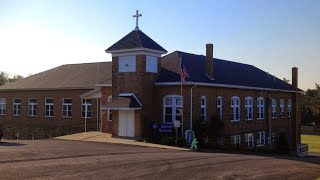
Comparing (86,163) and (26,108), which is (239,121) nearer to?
(26,108)

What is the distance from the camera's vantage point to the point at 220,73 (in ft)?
130

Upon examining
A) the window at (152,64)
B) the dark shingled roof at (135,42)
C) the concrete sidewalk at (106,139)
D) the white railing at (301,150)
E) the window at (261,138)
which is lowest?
the white railing at (301,150)

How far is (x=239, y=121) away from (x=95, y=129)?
39.4 ft

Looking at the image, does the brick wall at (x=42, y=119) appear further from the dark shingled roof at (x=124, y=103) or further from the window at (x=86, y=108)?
the dark shingled roof at (x=124, y=103)

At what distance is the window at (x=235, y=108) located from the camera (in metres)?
38.4

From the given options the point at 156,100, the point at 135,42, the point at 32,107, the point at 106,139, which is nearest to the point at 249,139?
the point at 156,100

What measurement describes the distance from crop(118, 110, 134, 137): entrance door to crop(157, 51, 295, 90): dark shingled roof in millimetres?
3249

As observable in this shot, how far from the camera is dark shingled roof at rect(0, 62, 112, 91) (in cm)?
4250

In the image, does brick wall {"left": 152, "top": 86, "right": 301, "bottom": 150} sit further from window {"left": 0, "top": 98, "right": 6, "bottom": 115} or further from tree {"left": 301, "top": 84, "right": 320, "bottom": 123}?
tree {"left": 301, "top": 84, "right": 320, "bottom": 123}

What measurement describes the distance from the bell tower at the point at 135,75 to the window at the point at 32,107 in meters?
14.4

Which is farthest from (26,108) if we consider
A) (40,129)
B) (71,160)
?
(71,160)

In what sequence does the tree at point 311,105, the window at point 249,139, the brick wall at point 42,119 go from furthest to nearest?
the tree at point 311,105 < the brick wall at point 42,119 < the window at point 249,139

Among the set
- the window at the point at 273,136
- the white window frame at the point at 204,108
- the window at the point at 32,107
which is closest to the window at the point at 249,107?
the window at the point at 273,136

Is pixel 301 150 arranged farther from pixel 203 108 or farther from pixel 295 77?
pixel 203 108
